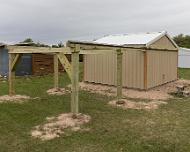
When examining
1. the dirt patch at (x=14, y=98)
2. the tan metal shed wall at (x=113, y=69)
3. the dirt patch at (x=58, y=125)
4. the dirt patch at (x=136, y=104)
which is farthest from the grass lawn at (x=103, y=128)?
the tan metal shed wall at (x=113, y=69)

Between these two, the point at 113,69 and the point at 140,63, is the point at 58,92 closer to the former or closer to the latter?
the point at 113,69

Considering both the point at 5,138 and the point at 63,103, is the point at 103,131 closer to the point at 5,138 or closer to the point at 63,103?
the point at 5,138

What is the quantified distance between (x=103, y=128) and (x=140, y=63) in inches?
355

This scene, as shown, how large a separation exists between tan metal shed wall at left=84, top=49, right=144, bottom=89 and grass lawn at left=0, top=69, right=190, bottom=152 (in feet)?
12.4

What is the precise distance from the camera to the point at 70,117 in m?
11.5

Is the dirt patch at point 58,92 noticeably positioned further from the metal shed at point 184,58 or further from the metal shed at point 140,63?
the metal shed at point 184,58

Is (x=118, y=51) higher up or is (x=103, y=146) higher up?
(x=118, y=51)

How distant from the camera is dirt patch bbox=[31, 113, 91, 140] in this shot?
31.7ft

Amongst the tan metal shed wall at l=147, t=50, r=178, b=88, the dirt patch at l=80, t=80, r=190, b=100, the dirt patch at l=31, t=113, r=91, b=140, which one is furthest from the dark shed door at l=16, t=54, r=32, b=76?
the dirt patch at l=31, t=113, r=91, b=140

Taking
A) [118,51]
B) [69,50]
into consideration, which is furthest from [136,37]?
[69,50]

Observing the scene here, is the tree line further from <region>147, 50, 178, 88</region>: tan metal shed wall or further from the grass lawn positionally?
the grass lawn

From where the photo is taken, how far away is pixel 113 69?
19.9 m

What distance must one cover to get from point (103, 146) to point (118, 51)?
22.3 feet

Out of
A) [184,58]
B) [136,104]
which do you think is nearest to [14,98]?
[136,104]
